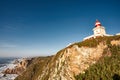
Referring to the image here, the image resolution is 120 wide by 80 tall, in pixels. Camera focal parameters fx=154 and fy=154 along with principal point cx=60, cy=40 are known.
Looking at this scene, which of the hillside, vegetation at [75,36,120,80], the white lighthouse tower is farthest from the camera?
the white lighthouse tower

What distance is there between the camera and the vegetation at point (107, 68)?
47.8m

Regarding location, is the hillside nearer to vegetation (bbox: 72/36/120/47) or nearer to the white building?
vegetation (bbox: 72/36/120/47)

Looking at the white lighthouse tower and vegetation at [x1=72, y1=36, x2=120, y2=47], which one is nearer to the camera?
vegetation at [x1=72, y1=36, x2=120, y2=47]

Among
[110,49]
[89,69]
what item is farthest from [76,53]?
[110,49]

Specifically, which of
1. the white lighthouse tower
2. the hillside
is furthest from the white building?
the hillside

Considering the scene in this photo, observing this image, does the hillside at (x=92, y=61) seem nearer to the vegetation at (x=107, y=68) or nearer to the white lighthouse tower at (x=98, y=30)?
the vegetation at (x=107, y=68)

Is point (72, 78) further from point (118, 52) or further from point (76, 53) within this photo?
point (118, 52)

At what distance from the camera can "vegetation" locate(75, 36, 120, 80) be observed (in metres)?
47.8

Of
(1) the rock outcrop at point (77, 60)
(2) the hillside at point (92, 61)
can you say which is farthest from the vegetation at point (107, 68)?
(1) the rock outcrop at point (77, 60)

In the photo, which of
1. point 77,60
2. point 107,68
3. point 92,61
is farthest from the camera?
point 77,60

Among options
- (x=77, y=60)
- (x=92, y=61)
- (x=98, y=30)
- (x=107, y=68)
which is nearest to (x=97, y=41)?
(x=92, y=61)

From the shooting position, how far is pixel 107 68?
49594 millimetres

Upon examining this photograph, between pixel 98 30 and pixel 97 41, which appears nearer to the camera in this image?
pixel 97 41

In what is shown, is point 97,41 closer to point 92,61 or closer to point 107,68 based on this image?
point 92,61
